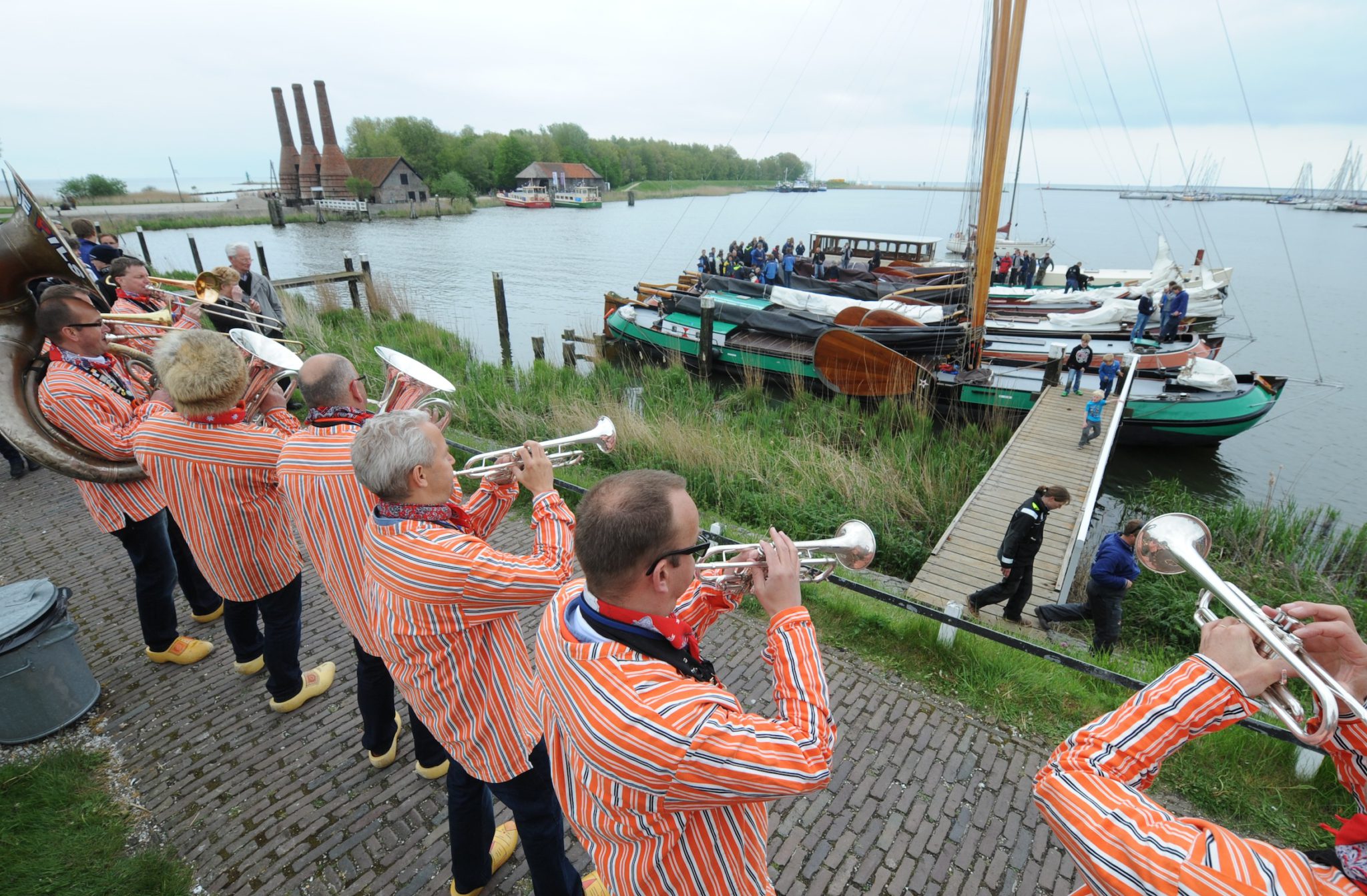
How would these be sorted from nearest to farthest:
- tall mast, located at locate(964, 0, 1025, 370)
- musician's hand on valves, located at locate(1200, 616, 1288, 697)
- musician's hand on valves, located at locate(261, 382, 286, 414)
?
musician's hand on valves, located at locate(1200, 616, 1288, 697) < musician's hand on valves, located at locate(261, 382, 286, 414) < tall mast, located at locate(964, 0, 1025, 370)

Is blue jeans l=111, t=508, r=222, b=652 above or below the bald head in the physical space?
below

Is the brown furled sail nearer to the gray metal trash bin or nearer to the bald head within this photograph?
the bald head

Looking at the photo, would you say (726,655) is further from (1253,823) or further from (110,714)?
(110,714)

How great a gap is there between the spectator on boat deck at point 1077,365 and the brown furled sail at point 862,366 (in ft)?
7.88

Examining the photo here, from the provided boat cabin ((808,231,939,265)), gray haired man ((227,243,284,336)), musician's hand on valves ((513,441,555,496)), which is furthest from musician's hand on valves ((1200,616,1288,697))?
boat cabin ((808,231,939,265))

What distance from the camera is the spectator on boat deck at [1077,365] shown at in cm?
1091

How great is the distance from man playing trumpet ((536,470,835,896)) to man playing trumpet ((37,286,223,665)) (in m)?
2.93

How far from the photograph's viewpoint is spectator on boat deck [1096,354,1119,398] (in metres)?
10.3

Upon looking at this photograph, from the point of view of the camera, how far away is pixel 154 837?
2877 millimetres

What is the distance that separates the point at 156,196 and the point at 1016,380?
78193 millimetres

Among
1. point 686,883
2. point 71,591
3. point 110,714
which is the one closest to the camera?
point 686,883

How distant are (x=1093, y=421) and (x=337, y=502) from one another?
32.6ft

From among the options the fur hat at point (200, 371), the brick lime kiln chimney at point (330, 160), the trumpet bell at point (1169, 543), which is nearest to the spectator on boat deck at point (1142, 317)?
the trumpet bell at point (1169, 543)

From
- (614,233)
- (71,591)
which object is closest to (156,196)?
(614,233)
